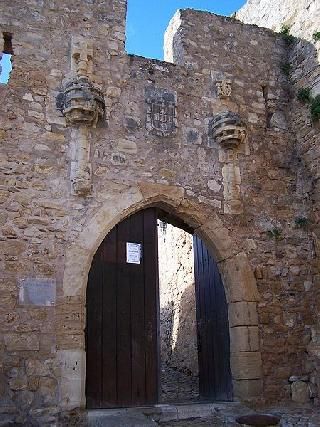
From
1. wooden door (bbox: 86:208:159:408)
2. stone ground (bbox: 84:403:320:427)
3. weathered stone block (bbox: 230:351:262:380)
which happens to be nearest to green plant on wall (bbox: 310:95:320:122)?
wooden door (bbox: 86:208:159:408)

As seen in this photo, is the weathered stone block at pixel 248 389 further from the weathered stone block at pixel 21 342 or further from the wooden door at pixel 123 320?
the weathered stone block at pixel 21 342

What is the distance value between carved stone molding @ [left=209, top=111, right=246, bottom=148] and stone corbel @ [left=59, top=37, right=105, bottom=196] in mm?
1360

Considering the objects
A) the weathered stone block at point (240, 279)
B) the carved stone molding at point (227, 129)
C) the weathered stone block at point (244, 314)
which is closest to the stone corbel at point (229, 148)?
the carved stone molding at point (227, 129)

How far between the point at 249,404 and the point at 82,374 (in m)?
1.82

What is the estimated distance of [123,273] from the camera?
5.77m

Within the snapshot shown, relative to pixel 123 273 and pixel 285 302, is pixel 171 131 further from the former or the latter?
pixel 285 302

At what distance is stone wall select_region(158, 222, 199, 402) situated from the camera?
332 inches

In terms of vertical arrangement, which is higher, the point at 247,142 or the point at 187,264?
the point at 247,142

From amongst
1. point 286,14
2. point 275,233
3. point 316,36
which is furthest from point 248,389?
point 286,14

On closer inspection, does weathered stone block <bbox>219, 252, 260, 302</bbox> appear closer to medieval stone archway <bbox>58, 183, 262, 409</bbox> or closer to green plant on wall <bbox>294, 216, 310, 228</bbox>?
medieval stone archway <bbox>58, 183, 262, 409</bbox>

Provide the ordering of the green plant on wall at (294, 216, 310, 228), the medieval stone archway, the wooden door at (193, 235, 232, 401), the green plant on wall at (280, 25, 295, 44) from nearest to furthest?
1. the medieval stone archway
2. the wooden door at (193, 235, 232, 401)
3. the green plant on wall at (294, 216, 310, 228)
4. the green plant on wall at (280, 25, 295, 44)

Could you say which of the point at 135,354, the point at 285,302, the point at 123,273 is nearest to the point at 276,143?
the point at 285,302

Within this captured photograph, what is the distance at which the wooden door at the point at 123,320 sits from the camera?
540 cm

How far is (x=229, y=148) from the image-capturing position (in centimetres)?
619
